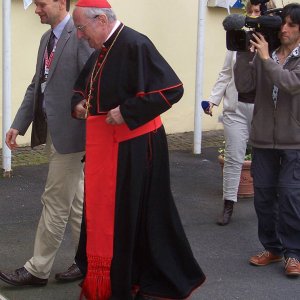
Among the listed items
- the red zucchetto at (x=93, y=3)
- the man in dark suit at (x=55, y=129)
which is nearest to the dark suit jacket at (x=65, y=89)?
the man in dark suit at (x=55, y=129)

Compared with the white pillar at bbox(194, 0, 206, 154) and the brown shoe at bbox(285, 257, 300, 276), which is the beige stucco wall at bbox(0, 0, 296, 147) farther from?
the brown shoe at bbox(285, 257, 300, 276)

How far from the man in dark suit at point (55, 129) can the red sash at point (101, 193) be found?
369 millimetres

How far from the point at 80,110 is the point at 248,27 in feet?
4.57

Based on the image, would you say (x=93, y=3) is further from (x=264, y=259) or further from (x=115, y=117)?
(x=264, y=259)

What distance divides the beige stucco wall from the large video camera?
410 cm

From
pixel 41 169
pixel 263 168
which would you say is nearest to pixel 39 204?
pixel 41 169

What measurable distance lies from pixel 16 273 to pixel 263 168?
1.81 meters

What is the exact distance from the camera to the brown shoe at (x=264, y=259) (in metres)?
5.41

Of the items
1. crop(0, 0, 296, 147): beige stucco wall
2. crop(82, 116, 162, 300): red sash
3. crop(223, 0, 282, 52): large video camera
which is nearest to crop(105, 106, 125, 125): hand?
crop(82, 116, 162, 300): red sash

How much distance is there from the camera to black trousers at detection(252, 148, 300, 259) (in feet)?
16.7

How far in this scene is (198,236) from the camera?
19.8 feet

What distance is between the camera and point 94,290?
430 cm

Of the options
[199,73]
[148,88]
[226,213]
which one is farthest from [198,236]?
[199,73]

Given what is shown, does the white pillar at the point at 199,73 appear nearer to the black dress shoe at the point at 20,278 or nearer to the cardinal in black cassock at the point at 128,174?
the black dress shoe at the point at 20,278
